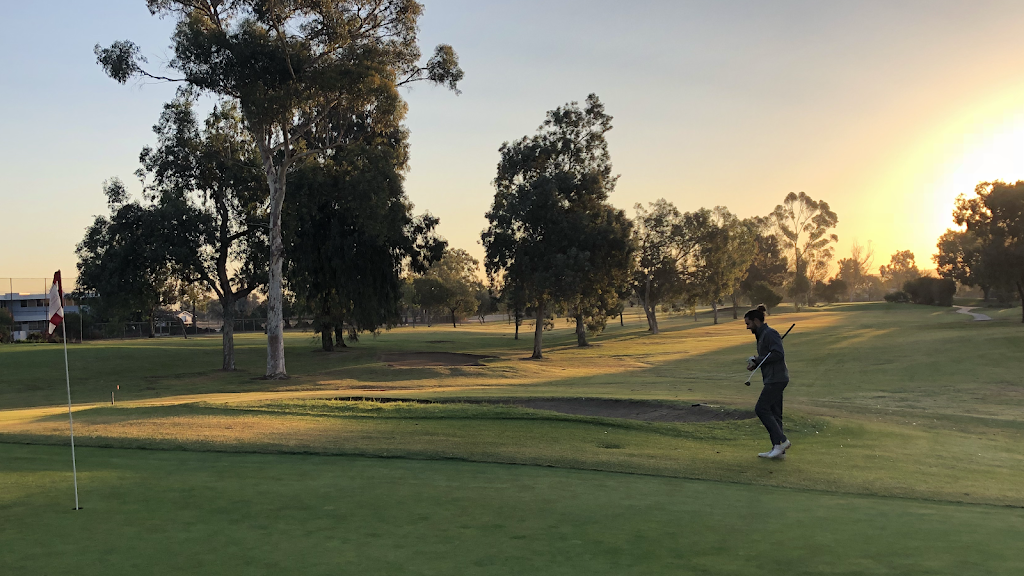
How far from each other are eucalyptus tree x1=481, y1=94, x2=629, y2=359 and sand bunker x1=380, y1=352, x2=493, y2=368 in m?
5.38

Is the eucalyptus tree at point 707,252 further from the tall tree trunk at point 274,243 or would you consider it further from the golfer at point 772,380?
the golfer at point 772,380

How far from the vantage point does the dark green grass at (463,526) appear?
227 inches

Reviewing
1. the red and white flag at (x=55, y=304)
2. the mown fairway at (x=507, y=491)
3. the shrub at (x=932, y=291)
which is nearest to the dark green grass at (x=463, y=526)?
the mown fairway at (x=507, y=491)

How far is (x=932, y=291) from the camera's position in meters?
109

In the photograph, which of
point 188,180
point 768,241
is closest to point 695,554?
point 188,180

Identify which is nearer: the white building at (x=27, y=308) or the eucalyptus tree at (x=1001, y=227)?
the eucalyptus tree at (x=1001, y=227)

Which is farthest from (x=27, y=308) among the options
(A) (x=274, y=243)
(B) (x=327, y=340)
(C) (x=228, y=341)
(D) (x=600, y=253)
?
(D) (x=600, y=253)

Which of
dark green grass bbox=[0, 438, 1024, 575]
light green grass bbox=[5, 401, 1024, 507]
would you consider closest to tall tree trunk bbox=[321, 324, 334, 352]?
light green grass bbox=[5, 401, 1024, 507]

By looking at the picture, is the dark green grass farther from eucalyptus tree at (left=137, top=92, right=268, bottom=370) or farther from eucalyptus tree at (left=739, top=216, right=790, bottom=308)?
eucalyptus tree at (left=739, top=216, right=790, bottom=308)

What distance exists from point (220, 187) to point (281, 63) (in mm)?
9699

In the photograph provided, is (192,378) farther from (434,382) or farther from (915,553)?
(915,553)

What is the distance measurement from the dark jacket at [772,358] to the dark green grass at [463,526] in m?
2.65

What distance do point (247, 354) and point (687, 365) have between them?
30796mm

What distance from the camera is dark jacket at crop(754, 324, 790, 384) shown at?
36.2ft
